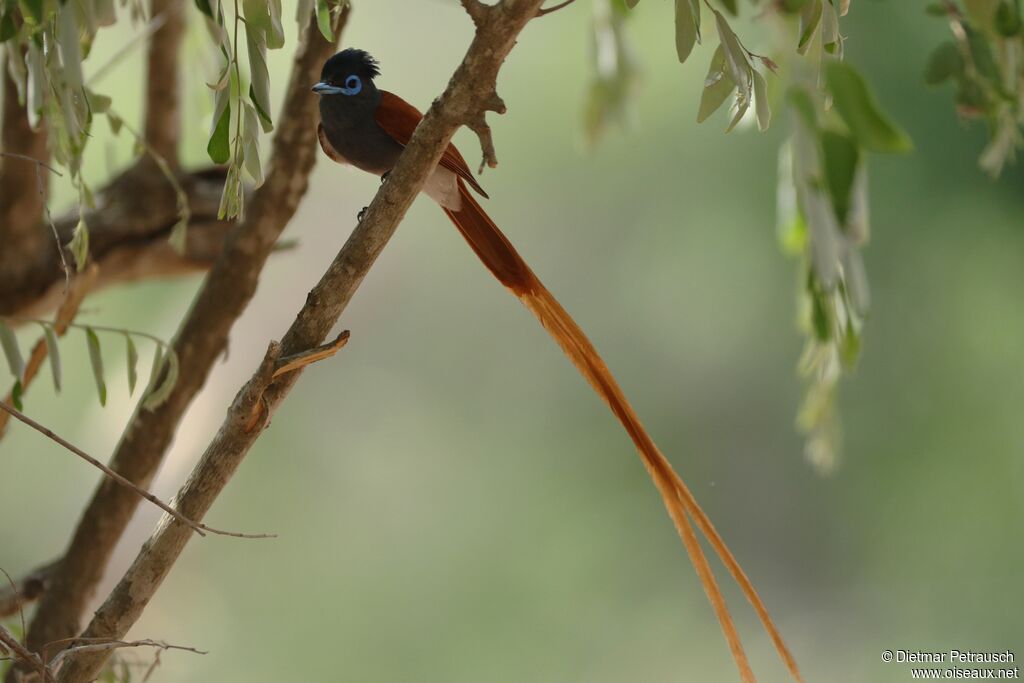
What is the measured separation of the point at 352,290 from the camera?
2.86 ft

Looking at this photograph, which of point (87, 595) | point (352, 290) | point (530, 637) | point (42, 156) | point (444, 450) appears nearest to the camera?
point (352, 290)

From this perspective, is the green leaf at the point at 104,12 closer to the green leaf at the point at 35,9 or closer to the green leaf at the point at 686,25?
the green leaf at the point at 35,9

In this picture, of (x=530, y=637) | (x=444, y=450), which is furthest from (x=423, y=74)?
(x=530, y=637)

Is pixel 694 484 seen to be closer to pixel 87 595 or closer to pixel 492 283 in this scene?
pixel 492 283

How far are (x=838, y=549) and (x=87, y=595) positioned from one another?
249cm

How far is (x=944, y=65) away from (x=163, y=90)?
121cm

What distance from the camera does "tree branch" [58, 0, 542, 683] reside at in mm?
831

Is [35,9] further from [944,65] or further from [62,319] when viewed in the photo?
[944,65]

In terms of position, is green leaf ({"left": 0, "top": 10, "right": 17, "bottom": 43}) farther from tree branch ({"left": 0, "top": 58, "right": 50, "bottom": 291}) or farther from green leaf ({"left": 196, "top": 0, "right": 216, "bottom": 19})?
tree branch ({"left": 0, "top": 58, "right": 50, "bottom": 291})

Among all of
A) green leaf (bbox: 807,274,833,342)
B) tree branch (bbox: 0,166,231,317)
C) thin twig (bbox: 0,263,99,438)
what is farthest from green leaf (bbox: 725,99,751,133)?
tree branch (bbox: 0,166,231,317)

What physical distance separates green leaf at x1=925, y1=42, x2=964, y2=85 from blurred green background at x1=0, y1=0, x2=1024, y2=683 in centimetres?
181

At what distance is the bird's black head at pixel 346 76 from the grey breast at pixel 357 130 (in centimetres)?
1

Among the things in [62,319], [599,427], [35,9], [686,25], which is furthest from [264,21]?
[599,427]

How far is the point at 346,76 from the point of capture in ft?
3.92
